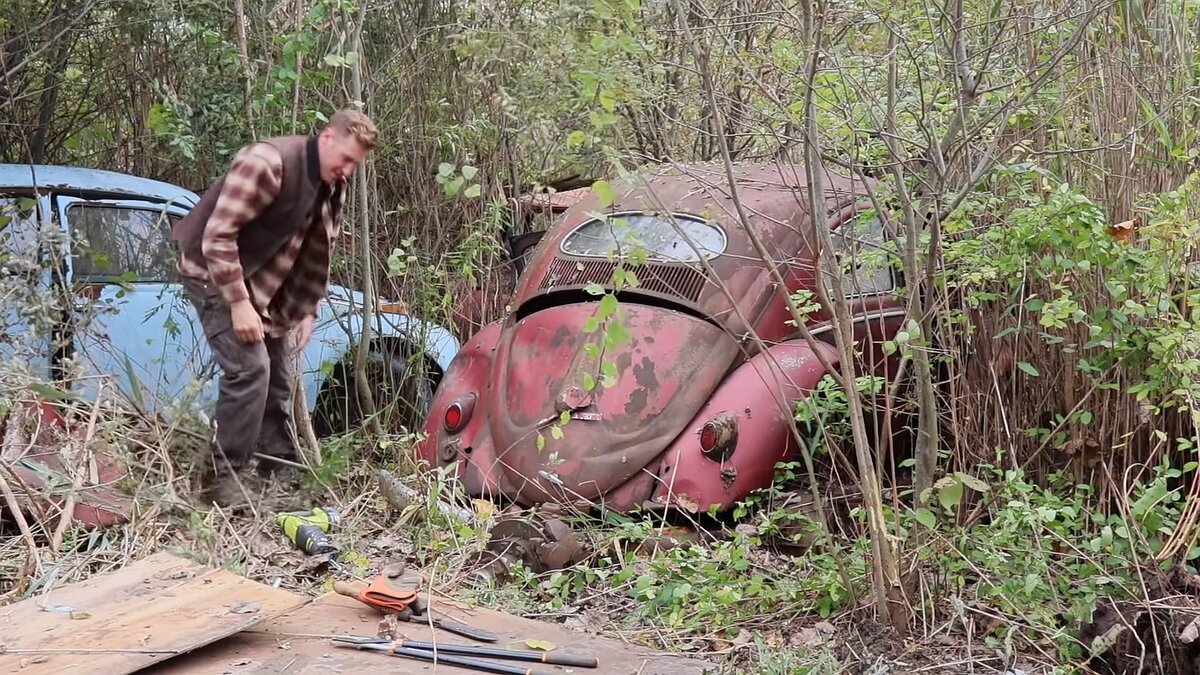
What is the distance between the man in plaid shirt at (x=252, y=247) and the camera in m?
4.85

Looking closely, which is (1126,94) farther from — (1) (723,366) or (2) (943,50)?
(1) (723,366)

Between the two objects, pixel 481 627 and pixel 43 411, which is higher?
pixel 43 411

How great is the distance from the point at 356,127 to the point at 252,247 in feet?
2.47

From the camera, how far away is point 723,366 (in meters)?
5.21

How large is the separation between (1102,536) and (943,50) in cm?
189

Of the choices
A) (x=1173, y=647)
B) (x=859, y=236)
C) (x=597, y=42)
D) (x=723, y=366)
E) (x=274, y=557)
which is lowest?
(x=1173, y=647)

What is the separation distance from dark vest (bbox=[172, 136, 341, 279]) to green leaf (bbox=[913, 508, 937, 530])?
114 inches

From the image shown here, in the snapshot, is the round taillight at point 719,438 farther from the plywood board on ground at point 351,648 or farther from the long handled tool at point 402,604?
the long handled tool at point 402,604

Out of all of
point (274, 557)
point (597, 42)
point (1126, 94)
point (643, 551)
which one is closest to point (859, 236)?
point (1126, 94)

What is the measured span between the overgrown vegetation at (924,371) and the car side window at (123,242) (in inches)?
18.3

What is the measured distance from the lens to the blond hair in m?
4.88

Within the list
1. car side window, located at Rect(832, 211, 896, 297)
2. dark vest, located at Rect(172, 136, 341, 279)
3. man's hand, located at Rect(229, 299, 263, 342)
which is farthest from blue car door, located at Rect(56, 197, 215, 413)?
car side window, located at Rect(832, 211, 896, 297)

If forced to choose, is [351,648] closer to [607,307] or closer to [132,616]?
[132,616]

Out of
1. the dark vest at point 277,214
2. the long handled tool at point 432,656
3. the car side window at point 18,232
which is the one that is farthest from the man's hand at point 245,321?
the long handled tool at point 432,656
